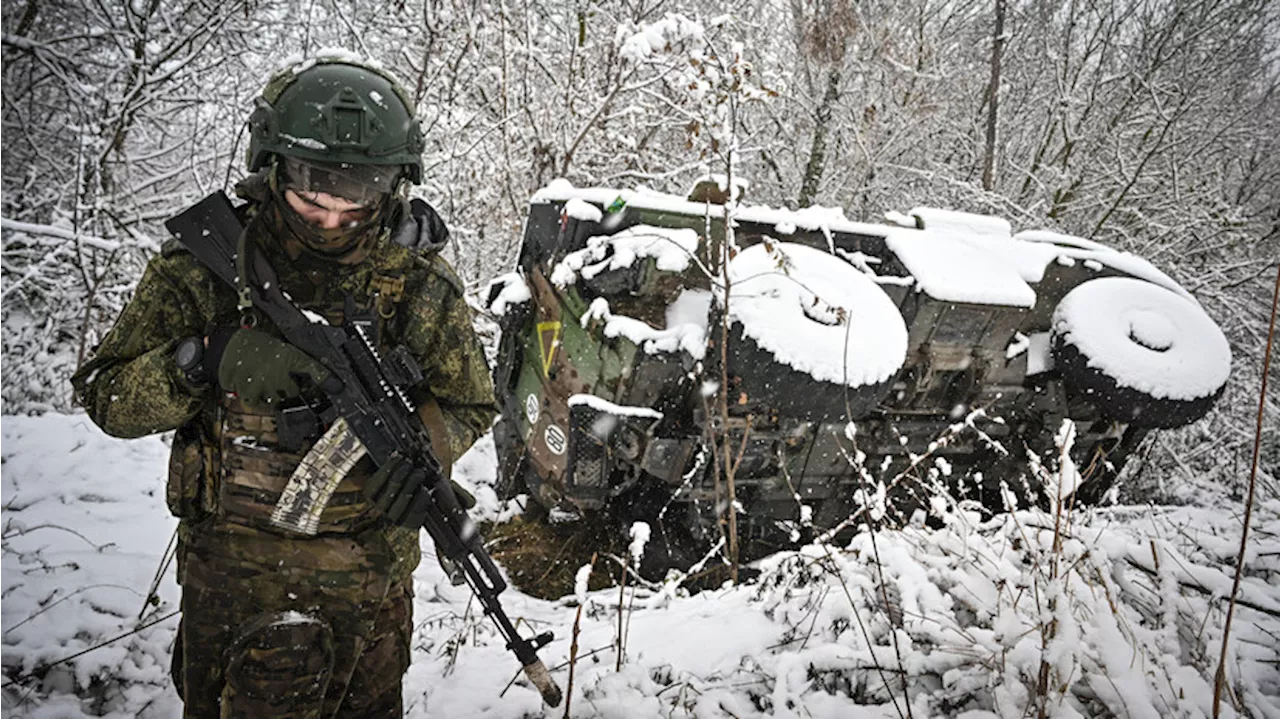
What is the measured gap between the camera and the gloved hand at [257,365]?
165 cm

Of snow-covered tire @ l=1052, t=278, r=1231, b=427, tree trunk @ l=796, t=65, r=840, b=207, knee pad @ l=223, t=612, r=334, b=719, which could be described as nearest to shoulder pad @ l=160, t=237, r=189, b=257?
knee pad @ l=223, t=612, r=334, b=719

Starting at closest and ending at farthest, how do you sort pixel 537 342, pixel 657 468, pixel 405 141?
1. pixel 405 141
2. pixel 657 468
3. pixel 537 342

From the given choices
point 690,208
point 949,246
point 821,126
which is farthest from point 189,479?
point 821,126

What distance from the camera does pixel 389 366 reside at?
1.81 meters

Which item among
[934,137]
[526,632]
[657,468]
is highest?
[934,137]

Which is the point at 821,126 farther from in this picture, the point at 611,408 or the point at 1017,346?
the point at 611,408

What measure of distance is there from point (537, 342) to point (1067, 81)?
9.40m

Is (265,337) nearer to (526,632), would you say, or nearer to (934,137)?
(526,632)

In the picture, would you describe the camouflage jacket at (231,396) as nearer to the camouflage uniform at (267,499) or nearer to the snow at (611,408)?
the camouflage uniform at (267,499)

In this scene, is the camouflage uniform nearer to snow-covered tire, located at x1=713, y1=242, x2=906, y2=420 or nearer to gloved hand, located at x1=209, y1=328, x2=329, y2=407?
gloved hand, located at x1=209, y1=328, x2=329, y2=407

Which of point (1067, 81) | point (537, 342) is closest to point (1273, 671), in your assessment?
point (537, 342)

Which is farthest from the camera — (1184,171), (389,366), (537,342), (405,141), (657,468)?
(1184,171)

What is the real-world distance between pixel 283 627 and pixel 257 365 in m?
0.67

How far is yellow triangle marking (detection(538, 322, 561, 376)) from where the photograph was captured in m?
4.43
